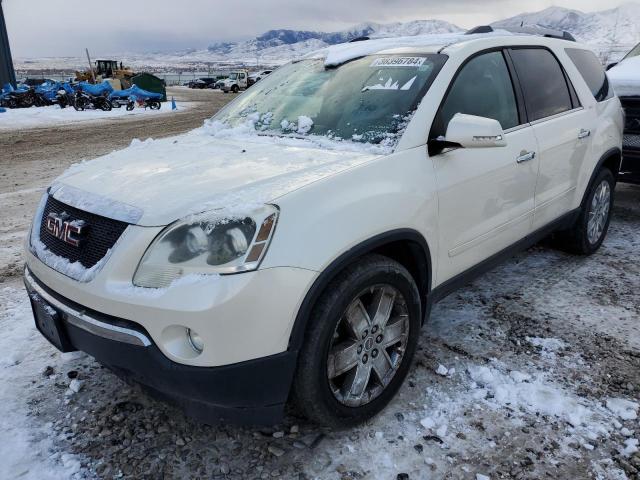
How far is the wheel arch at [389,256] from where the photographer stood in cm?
211

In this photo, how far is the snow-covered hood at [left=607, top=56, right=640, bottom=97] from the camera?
573 centimetres

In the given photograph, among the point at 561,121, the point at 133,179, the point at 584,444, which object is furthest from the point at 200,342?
the point at 561,121

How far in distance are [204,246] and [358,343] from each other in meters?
0.87

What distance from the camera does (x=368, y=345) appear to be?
2.51 meters

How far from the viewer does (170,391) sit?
6.81 feet

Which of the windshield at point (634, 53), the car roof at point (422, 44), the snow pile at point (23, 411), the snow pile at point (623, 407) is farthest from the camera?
the windshield at point (634, 53)

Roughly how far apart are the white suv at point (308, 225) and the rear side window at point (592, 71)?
2.41 feet

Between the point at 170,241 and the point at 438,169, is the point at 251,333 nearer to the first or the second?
the point at 170,241

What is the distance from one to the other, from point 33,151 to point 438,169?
11311mm

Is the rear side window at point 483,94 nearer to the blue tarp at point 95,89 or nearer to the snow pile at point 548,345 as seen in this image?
the snow pile at point 548,345

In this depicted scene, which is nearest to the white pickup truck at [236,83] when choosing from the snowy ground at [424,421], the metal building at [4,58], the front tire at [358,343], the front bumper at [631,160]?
the metal building at [4,58]

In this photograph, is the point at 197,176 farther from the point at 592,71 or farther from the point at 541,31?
the point at 592,71

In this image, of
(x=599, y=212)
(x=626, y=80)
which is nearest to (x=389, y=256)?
(x=599, y=212)

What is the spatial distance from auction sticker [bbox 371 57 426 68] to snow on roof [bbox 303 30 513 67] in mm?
124
